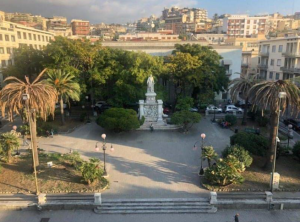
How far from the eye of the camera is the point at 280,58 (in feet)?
144

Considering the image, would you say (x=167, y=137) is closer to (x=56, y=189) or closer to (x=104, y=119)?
(x=104, y=119)

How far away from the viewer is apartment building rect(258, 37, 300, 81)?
131 ft

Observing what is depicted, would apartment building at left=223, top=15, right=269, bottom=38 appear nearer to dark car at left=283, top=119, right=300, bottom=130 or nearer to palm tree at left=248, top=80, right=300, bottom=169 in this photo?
dark car at left=283, top=119, right=300, bottom=130

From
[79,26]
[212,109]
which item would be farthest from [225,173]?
[79,26]

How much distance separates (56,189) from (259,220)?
12344 mm

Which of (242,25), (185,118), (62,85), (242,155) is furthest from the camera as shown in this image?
(242,25)

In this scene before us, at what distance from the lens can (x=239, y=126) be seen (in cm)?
3025

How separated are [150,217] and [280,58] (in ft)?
132

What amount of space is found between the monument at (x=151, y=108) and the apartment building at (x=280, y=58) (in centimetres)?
2339

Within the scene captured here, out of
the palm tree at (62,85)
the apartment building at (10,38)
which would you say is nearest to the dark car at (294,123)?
the palm tree at (62,85)

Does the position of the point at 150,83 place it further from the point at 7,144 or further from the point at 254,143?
the point at 7,144

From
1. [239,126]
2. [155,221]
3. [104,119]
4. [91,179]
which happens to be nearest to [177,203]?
[155,221]

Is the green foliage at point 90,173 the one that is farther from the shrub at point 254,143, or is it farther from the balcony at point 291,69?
the balcony at point 291,69

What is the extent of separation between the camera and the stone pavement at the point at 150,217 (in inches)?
550
